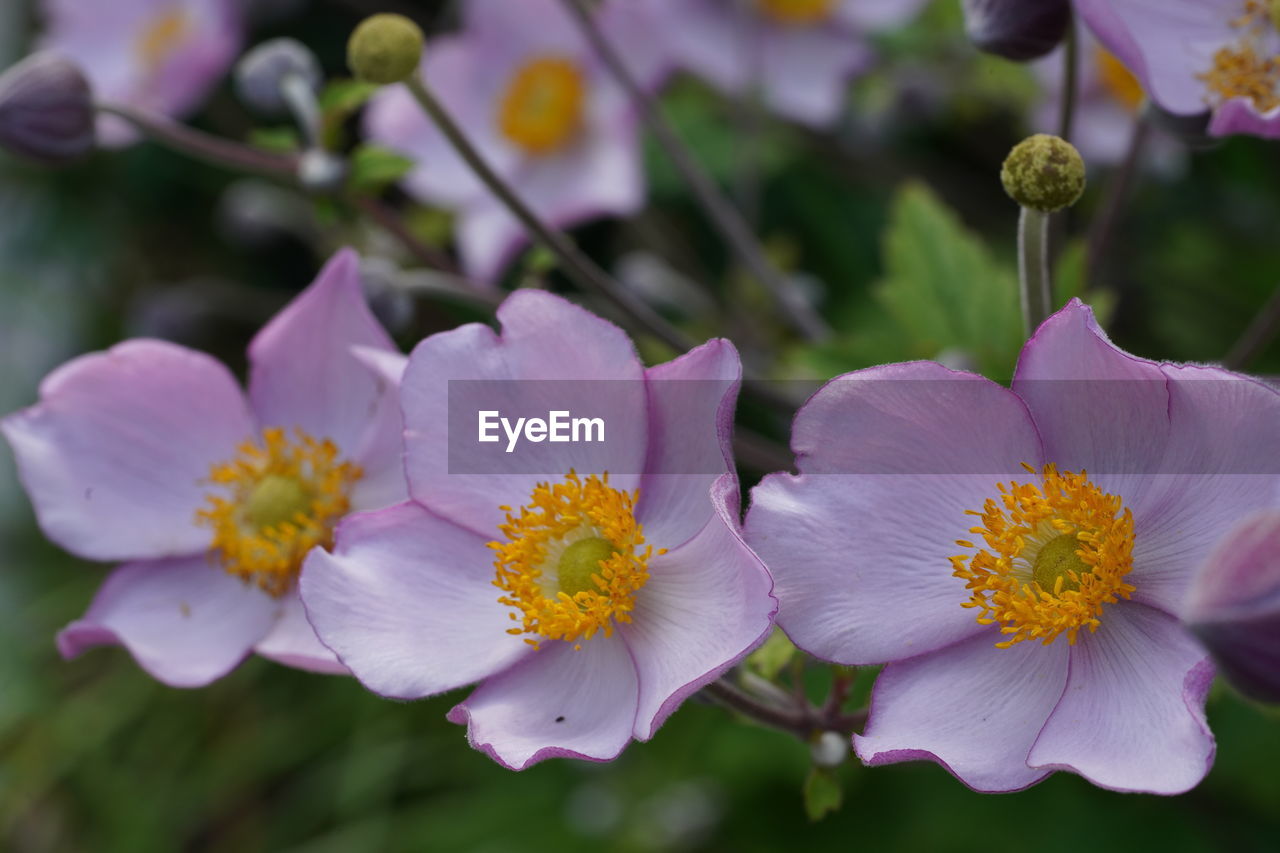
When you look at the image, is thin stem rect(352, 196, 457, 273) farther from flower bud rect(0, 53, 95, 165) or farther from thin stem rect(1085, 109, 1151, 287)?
thin stem rect(1085, 109, 1151, 287)

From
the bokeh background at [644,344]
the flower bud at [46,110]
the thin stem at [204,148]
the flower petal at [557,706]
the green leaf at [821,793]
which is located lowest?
the bokeh background at [644,344]

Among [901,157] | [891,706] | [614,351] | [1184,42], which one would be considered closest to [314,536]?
[614,351]

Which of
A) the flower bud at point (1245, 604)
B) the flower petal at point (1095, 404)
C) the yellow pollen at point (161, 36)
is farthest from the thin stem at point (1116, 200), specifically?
the yellow pollen at point (161, 36)

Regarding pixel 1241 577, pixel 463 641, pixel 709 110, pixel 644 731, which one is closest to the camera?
pixel 1241 577

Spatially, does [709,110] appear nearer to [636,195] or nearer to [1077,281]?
[636,195]

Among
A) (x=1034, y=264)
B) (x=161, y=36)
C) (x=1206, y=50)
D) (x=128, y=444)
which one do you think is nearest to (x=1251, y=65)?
(x=1206, y=50)

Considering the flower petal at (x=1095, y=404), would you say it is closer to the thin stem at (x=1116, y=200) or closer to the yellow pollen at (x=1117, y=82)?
the thin stem at (x=1116, y=200)

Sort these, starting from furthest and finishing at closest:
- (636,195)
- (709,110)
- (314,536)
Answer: (709,110)
(636,195)
(314,536)
